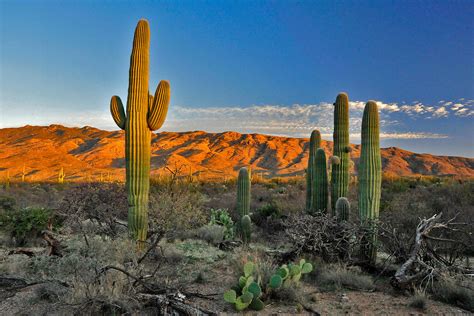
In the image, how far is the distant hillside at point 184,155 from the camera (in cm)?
6731

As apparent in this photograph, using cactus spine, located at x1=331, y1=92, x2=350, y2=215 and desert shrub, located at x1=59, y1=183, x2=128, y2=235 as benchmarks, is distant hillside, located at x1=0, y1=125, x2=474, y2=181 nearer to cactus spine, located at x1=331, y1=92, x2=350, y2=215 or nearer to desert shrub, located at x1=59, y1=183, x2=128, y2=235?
desert shrub, located at x1=59, y1=183, x2=128, y2=235

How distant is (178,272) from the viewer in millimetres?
7270

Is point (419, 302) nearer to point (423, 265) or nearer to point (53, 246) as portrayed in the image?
point (423, 265)

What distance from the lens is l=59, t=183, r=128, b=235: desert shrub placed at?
35.1 feet

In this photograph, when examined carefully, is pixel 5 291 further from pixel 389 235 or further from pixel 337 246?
pixel 389 235

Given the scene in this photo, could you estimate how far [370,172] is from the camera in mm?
8742

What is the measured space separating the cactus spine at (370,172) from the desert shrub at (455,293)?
1.85m

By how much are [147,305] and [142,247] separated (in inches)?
153

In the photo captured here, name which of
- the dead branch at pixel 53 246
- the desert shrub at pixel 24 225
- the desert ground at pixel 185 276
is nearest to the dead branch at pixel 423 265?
the desert ground at pixel 185 276

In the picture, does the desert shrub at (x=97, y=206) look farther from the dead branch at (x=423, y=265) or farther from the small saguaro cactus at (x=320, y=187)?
the dead branch at (x=423, y=265)

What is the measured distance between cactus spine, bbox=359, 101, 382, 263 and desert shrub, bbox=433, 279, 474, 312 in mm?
1852

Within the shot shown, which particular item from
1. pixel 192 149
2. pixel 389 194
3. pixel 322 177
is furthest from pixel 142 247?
pixel 192 149

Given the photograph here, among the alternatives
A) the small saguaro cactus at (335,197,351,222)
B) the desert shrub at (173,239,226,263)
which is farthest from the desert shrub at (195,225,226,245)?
the small saguaro cactus at (335,197,351,222)

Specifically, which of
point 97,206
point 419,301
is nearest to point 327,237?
point 419,301
